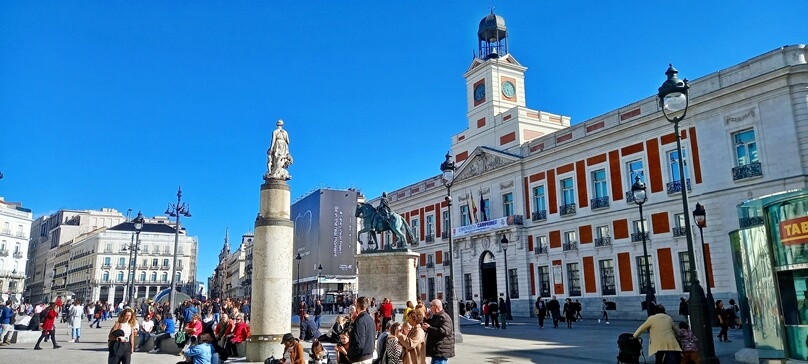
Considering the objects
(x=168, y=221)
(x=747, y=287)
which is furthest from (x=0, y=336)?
(x=168, y=221)

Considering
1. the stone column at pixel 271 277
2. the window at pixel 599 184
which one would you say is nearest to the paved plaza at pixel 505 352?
the stone column at pixel 271 277

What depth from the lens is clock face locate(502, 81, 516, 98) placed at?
153ft

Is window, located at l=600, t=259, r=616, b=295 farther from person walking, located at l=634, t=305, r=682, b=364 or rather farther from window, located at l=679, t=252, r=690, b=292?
person walking, located at l=634, t=305, r=682, b=364

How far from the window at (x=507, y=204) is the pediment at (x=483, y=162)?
2.29 metres

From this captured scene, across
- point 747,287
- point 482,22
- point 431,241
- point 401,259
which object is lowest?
point 747,287

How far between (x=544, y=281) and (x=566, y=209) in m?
5.18

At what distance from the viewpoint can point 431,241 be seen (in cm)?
5044

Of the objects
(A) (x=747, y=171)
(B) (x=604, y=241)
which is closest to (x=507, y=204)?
(B) (x=604, y=241)

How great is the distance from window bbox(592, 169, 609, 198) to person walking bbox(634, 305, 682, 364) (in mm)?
27176

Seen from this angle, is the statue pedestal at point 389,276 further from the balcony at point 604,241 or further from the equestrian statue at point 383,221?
the balcony at point 604,241

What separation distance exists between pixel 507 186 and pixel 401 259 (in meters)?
23.0

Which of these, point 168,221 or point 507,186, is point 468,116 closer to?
point 507,186

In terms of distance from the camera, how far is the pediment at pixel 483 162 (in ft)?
138

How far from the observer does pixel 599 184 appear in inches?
1391
